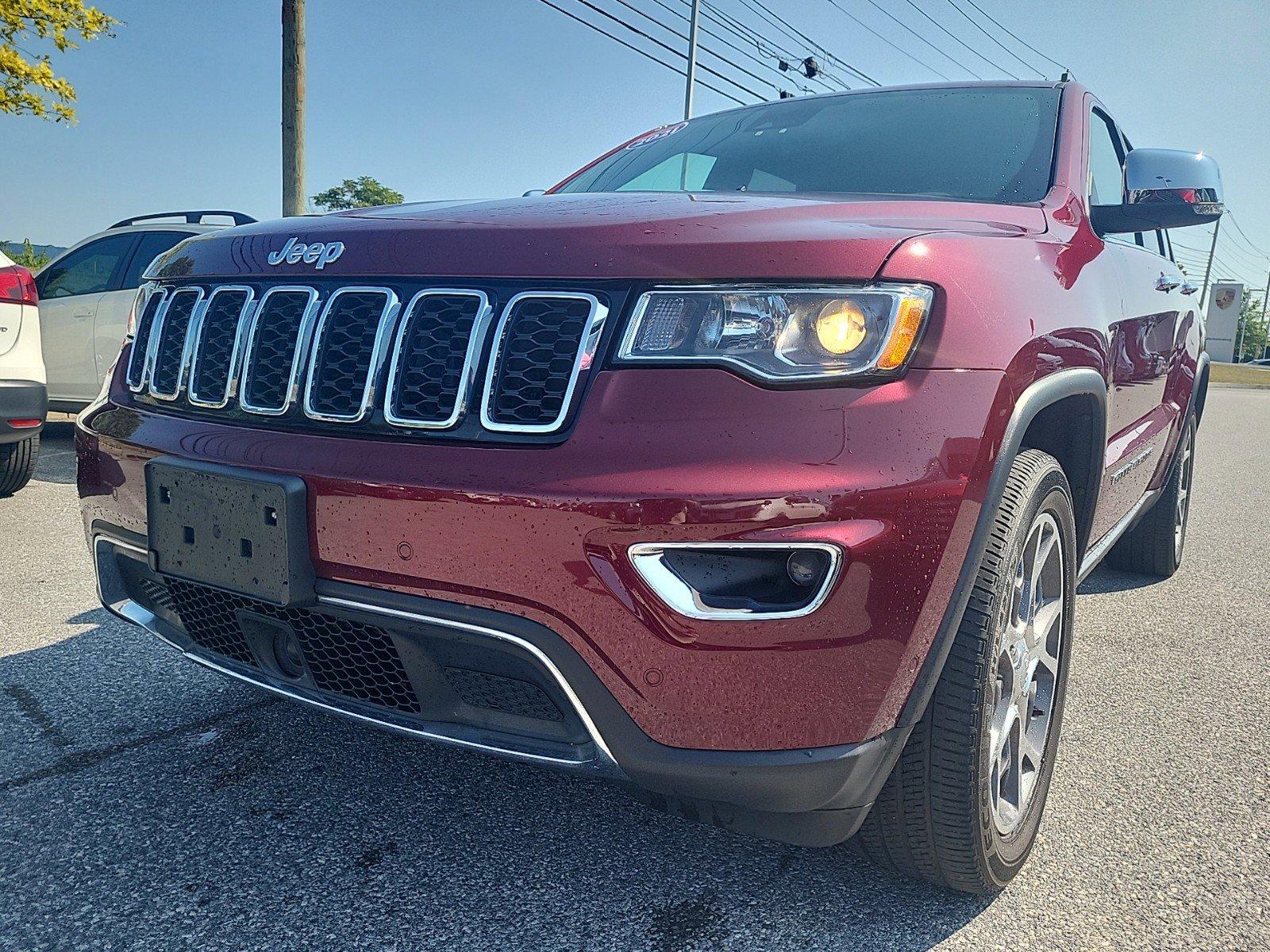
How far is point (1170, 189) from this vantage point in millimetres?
2598

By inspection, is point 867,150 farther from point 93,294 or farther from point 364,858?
point 93,294

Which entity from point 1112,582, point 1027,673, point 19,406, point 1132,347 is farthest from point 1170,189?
point 19,406

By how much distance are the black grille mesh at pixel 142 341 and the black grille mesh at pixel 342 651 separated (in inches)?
19.8

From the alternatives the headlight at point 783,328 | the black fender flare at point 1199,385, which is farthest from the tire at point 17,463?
the black fender flare at point 1199,385

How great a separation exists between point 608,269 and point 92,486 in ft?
4.10

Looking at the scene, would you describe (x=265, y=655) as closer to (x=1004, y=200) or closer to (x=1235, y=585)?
(x=1004, y=200)

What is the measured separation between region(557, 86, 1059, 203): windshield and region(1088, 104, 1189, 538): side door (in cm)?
26

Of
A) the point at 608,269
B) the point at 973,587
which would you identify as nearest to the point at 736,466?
the point at 608,269

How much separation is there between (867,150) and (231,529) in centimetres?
189

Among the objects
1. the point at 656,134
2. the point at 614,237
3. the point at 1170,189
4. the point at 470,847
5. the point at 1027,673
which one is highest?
the point at 656,134

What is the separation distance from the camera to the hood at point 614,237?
1.52 metres

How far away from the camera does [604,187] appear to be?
294cm

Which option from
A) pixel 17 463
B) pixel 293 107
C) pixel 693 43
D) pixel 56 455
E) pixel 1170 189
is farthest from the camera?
pixel 693 43

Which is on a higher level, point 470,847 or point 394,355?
point 394,355
